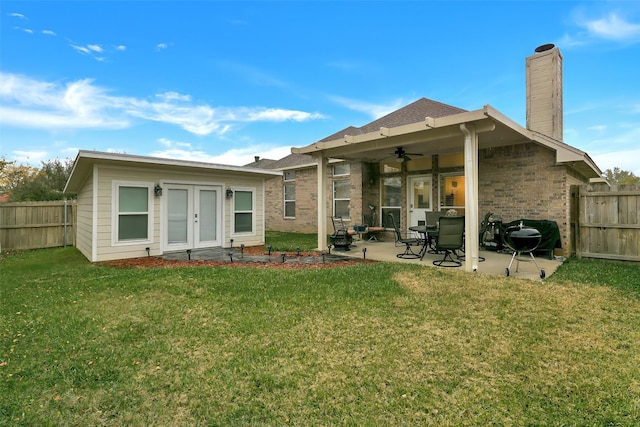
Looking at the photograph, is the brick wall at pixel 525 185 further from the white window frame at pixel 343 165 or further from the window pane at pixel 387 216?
the white window frame at pixel 343 165

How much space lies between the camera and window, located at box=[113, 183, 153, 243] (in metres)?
8.14

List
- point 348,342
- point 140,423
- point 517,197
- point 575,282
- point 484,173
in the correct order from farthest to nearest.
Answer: point 484,173
point 517,197
point 575,282
point 348,342
point 140,423

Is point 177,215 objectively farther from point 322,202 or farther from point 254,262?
point 322,202

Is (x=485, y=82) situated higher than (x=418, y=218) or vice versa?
(x=485, y=82)

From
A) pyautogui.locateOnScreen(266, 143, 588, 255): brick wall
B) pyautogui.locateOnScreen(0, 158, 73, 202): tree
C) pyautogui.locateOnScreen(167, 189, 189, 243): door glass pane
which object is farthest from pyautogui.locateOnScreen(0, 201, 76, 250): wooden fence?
pyautogui.locateOnScreen(266, 143, 588, 255): brick wall

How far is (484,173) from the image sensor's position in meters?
9.02

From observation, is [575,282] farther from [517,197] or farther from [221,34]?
[221,34]

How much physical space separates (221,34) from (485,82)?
1049 cm

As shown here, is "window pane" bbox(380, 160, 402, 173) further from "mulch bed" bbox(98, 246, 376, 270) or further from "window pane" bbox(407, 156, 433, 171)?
"mulch bed" bbox(98, 246, 376, 270)

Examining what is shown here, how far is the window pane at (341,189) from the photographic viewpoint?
12.9 metres

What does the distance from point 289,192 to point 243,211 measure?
220 inches

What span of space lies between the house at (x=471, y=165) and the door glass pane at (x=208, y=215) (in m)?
3.19

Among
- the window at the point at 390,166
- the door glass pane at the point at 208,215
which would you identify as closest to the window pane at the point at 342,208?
the window at the point at 390,166

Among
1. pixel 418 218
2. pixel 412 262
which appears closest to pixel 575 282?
pixel 412 262
